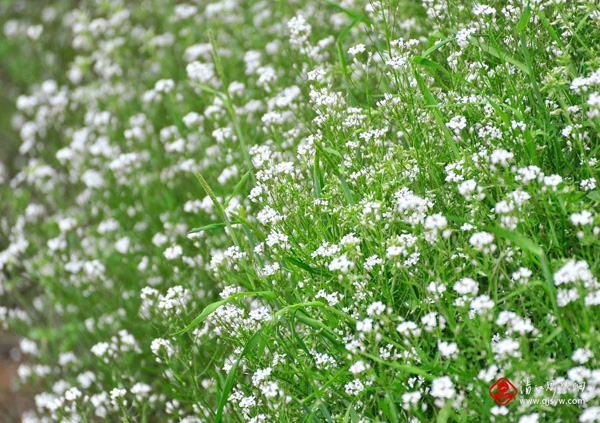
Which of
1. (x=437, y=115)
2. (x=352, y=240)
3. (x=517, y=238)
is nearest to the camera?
(x=517, y=238)

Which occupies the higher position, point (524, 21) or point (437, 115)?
point (524, 21)

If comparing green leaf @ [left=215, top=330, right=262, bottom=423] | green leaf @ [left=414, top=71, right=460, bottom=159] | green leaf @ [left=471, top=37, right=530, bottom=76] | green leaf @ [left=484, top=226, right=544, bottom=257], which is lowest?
green leaf @ [left=215, top=330, right=262, bottom=423]

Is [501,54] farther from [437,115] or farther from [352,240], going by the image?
[352,240]

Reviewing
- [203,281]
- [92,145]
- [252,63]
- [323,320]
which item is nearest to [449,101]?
[323,320]

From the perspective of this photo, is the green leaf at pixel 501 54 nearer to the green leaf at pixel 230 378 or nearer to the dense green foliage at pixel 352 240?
the dense green foliage at pixel 352 240

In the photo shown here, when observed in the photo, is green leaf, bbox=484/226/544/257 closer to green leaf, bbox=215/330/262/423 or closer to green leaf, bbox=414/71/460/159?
green leaf, bbox=414/71/460/159

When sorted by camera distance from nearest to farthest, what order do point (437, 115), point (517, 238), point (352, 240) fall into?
point (517, 238) < point (352, 240) < point (437, 115)

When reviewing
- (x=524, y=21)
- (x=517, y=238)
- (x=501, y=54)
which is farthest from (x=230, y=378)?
(x=524, y=21)

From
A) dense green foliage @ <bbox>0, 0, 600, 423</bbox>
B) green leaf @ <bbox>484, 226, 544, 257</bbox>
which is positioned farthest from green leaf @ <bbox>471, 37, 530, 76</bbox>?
green leaf @ <bbox>484, 226, 544, 257</bbox>

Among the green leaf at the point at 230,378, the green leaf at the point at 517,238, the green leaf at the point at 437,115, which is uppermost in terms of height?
the green leaf at the point at 437,115

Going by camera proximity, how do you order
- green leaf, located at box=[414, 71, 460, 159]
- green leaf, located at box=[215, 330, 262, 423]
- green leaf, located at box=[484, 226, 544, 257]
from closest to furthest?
green leaf, located at box=[484, 226, 544, 257] → green leaf, located at box=[215, 330, 262, 423] → green leaf, located at box=[414, 71, 460, 159]

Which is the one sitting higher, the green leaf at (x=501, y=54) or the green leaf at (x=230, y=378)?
the green leaf at (x=501, y=54)

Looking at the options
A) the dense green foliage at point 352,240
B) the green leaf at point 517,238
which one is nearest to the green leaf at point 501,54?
the dense green foliage at point 352,240

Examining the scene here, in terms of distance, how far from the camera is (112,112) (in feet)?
20.1
